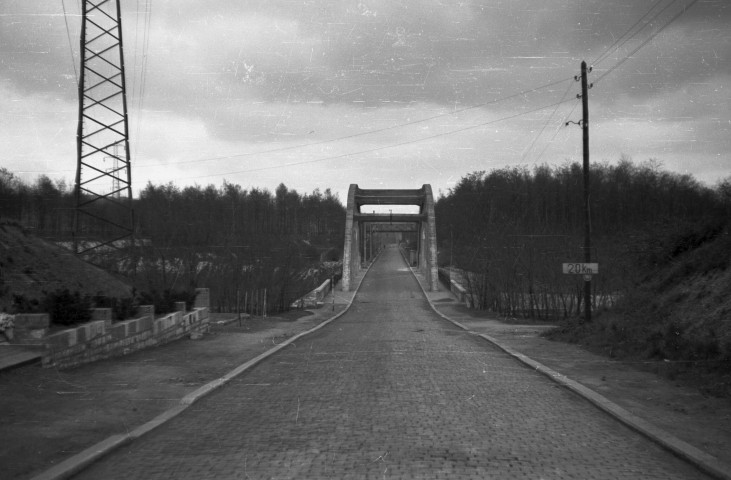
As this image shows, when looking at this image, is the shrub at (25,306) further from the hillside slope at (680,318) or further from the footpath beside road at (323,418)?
the hillside slope at (680,318)

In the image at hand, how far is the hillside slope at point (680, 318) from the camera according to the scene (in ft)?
35.4

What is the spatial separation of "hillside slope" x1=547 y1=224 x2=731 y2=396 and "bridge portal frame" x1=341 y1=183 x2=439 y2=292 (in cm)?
4086

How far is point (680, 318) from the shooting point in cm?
1347

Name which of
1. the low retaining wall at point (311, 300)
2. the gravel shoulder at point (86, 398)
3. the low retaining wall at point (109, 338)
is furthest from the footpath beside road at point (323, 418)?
the low retaining wall at point (311, 300)

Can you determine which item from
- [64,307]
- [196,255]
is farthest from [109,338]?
[196,255]

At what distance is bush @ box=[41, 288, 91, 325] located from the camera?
36.6ft

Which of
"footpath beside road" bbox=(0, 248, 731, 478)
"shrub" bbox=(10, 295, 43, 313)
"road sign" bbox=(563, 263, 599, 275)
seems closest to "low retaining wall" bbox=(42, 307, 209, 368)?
"footpath beside road" bbox=(0, 248, 731, 478)

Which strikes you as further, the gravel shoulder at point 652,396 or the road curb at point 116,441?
the gravel shoulder at point 652,396

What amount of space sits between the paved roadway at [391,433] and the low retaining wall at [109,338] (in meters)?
2.89

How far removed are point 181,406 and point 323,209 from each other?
107474 millimetres

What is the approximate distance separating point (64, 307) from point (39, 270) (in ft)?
29.6

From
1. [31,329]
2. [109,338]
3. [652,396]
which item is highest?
[31,329]

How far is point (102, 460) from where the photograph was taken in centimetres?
595

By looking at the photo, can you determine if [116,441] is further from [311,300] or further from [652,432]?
[311,300]
